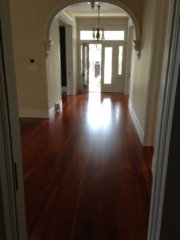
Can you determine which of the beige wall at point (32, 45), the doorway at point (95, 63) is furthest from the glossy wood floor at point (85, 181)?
the doorway at point (95, 63)

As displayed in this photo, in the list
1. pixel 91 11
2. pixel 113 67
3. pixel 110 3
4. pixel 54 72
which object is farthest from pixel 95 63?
pixel 110 3

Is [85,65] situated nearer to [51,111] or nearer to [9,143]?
[51,111]

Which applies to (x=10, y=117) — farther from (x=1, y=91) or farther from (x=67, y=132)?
(x=67, y=132)

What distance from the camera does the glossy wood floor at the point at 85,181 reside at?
1877 mm

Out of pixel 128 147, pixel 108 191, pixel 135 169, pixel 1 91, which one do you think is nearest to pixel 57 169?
pixel 108 191

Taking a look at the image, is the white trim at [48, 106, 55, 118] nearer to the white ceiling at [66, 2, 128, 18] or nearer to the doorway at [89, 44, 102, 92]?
the white ceiling at [66, 2, 128, 18]

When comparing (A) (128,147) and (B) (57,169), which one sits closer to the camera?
(B) (57,169)

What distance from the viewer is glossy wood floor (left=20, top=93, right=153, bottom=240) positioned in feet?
6.16

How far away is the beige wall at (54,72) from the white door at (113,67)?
11.5 ft

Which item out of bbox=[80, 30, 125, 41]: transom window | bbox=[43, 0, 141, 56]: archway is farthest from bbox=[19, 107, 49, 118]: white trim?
bbox=[80, 30, 125, 41]: transom window

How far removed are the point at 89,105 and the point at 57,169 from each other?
419cm

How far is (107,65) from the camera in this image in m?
9.12

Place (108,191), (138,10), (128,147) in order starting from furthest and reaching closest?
(138,10), (128,147), (108,191)

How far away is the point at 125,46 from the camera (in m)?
8.77
